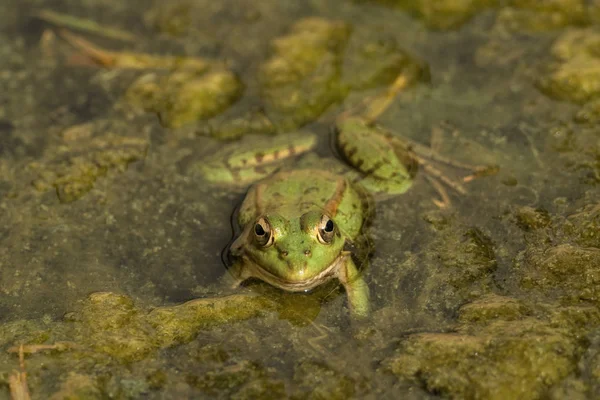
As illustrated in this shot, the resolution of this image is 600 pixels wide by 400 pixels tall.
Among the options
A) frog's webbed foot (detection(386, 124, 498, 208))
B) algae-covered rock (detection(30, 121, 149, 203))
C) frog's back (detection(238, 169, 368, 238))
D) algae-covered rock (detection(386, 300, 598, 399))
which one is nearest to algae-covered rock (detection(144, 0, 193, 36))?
algae-covered rock (detection(30, 121, 149, 203))

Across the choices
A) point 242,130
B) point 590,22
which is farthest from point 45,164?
point 590,22

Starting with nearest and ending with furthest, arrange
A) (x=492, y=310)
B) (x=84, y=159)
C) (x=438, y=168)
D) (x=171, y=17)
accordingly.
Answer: (x=492, y=310), (x=438, y=168), (x=84, y=159), (x=171, y=17)

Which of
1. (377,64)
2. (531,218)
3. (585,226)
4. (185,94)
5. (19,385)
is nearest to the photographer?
(19,385)

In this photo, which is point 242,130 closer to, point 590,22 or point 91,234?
point 91,234

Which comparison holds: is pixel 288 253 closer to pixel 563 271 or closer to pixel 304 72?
pixel 563 271

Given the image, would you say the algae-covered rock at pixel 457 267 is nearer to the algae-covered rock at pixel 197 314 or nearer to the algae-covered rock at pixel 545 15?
the algae-covered rock at pixel 197 314

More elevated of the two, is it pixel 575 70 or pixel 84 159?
pixel 575 70

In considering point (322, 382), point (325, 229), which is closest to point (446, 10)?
point (325, 229)
